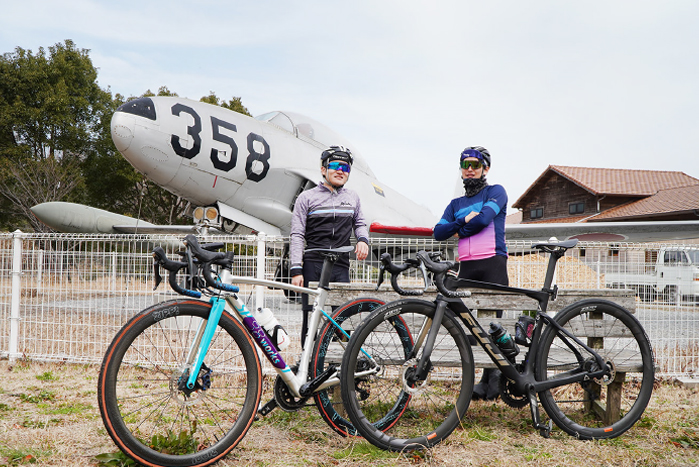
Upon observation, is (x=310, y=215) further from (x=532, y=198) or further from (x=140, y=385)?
(x=532, y=198)

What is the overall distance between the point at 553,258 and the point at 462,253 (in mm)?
636

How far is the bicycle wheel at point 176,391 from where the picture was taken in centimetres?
204

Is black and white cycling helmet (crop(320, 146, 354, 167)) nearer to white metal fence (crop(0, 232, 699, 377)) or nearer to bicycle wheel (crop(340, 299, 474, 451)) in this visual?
white metal fence (crop(0, 232, 699, 377))

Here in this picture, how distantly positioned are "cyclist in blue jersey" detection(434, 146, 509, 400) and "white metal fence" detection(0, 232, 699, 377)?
2.70 ft

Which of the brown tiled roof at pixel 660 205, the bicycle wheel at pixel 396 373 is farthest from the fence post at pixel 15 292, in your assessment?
the brown tiled roof at pixel 660 205

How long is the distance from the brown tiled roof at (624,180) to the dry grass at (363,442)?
30060mm

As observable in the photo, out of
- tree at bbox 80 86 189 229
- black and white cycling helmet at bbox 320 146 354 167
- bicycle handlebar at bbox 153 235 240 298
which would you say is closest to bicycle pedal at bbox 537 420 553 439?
bicycle handlebar at bbox 153 235 240 298

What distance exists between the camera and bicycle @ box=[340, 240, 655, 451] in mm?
2469

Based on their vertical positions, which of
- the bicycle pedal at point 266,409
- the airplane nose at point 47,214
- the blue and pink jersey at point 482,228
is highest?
the airplane nose at point 47,214

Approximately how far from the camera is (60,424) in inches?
111

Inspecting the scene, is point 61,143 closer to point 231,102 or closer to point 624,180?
point 231,102

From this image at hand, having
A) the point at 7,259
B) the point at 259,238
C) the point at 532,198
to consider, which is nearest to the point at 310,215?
the point at 259,238

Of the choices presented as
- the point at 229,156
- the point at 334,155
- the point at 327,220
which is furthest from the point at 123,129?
the point at 327,220

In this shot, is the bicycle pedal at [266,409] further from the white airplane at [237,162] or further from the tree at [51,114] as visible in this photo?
the tree at [51,114]
